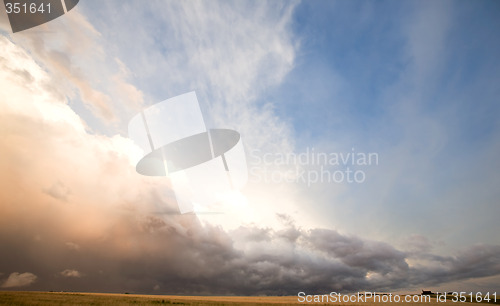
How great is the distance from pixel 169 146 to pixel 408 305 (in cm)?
5031

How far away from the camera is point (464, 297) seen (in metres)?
72.7

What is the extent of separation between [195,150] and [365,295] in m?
75.1

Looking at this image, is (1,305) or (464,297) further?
(464,297)

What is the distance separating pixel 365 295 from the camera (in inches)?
2832

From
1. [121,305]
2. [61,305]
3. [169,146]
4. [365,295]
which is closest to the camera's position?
[169,146]

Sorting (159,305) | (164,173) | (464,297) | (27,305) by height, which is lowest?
(464,297)

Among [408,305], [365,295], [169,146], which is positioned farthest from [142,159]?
[365,295]

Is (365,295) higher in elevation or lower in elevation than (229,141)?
lower

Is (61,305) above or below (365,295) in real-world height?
above

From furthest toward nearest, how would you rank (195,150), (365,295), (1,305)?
(365,295), (1,305), (195,150)

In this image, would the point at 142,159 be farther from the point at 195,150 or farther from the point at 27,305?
the point at 27,305

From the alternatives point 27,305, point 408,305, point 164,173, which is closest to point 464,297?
point 408,305

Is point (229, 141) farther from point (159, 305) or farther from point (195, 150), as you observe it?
point (159, 305)

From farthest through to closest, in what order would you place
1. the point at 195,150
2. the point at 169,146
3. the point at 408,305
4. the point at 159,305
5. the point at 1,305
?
the point at 408,305 < the point at 159,305 < the point at 1,305 < the point at 195,150 < the point at 169,146
